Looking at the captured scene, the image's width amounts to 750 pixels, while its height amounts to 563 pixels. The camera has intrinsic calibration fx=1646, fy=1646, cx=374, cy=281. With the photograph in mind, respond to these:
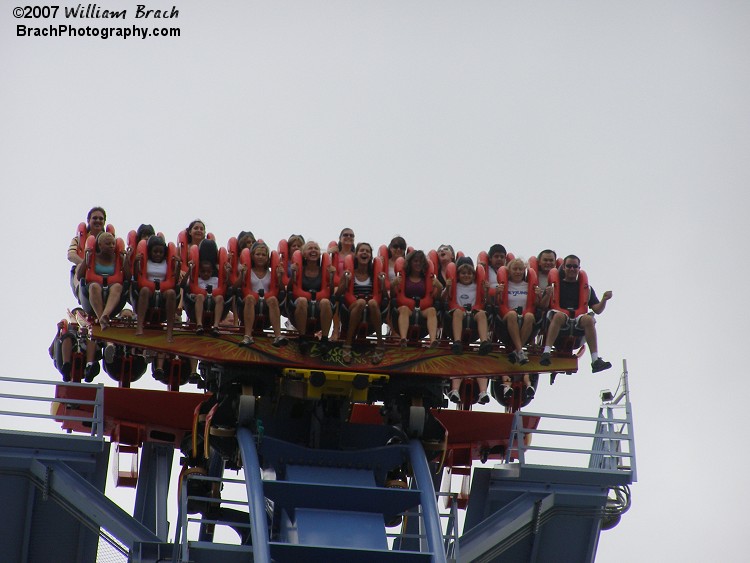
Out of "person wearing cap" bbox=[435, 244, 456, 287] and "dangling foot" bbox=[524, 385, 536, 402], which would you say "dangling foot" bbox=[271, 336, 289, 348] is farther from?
"dangling foot" bbox=[524, 385, 536, 402]

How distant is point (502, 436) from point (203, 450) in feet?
15.4

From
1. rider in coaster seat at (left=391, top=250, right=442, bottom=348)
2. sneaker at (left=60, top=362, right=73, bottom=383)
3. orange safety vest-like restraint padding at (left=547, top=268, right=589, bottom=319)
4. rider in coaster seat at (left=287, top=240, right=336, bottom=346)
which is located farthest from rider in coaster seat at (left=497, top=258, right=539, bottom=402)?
sneaker at (left=60, top=362, right=73, bottom=383)

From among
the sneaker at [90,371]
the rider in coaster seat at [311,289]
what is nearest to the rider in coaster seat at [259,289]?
the rider in coaster seat at [311,289]

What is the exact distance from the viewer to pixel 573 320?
2125 centimetres

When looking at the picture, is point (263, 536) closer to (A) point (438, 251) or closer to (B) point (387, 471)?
(B) point (387, 471)

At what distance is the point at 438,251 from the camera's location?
2192 centimetres

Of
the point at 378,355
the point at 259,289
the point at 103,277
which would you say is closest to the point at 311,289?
the point at 259,289

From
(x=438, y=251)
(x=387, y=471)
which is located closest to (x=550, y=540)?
(x=387, y=471)

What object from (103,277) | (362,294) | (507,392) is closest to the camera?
(103,277)

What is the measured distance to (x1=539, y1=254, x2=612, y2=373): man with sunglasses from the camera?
2114 cm

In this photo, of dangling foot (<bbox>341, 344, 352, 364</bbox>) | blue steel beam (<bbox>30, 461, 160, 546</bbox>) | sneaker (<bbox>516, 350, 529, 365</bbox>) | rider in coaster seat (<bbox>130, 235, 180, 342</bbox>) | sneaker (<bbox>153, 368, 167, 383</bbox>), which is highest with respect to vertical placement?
rider in coaster seat (<bbox>130, 235, 180, 342</bbox>)

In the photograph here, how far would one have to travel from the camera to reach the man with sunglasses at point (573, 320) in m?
21.1

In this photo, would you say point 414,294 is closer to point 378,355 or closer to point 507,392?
point 378,355

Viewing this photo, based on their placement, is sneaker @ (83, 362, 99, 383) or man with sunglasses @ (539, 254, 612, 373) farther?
sneaker @ (83, 362, 99, 383)
